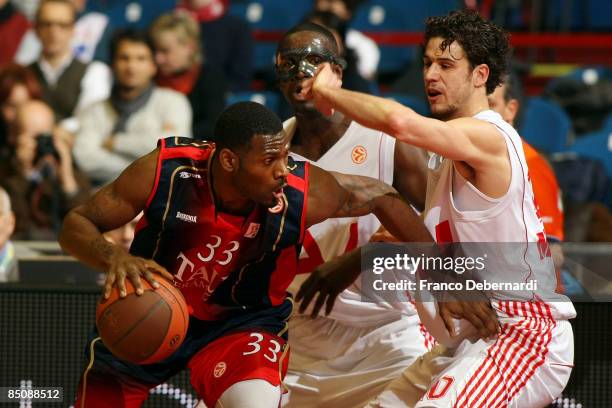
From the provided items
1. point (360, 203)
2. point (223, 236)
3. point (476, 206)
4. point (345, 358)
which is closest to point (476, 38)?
point (476, 206)

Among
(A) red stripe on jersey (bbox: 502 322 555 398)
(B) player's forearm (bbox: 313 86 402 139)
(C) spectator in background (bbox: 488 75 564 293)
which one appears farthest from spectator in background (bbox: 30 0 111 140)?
(A) red stripe on jersey (bbox: 502 322 555 398)

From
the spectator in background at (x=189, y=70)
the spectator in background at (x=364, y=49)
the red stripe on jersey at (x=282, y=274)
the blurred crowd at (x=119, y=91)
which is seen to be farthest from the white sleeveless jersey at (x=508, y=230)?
the spectator in background at (x=364, y=49)

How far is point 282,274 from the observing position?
468 cm

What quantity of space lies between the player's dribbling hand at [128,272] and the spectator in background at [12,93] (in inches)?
175

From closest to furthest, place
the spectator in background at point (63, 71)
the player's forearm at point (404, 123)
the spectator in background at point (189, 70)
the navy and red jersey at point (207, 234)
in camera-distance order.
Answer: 1. the player's forearm at point (404, 123)
2. the navy and red jersey at point (207, 234)
3. the spectator in background at point (189, 70)
4. the spectator in background at point (63, 71)

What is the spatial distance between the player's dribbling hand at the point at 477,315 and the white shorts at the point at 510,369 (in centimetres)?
3

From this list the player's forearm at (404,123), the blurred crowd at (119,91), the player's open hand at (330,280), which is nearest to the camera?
the player's forearm at (404,123)

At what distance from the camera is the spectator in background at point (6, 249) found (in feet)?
18.8

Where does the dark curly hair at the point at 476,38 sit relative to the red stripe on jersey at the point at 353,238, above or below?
above

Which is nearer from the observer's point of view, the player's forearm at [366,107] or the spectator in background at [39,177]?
the player's forearm at [366,107]

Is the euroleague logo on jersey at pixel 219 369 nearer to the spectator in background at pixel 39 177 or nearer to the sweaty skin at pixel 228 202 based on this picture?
the sweaty skin at pixel 228 202

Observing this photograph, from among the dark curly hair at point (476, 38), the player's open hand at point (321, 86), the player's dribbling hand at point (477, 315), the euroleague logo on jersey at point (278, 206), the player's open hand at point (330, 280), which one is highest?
the dark curly hair at point (476, 38)

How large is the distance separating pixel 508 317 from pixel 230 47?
5259 mm

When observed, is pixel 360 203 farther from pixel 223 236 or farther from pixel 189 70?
pixel 189 70
